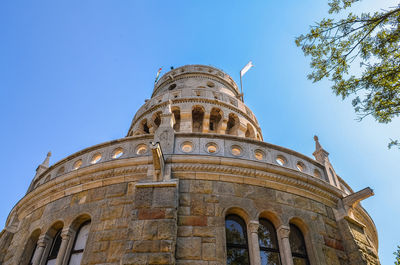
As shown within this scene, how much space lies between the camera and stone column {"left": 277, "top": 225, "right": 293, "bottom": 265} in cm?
612

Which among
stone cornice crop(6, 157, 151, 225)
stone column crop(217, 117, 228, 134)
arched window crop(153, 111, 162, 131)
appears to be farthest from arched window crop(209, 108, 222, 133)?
stone cornice crop(6, 157, 151, 225)

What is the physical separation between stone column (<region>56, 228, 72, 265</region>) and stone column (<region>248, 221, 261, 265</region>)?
164 inches

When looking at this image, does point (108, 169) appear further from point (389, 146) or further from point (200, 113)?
point (200, 113)

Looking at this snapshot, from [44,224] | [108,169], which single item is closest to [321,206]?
[108,169]

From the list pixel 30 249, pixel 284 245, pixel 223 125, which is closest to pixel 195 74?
pixel 223 125

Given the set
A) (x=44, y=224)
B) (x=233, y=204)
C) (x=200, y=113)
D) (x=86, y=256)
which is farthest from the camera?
(x=200, y=113)

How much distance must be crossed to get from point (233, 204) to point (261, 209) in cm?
68

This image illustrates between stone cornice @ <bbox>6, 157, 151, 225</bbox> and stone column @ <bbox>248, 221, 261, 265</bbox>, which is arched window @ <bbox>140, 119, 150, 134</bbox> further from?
stone column @ <bbox>248, 221, 261, 265</bbox>

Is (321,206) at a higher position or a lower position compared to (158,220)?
higher

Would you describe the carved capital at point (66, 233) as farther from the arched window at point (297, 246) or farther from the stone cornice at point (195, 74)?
the stone cornice at point (195, 74)

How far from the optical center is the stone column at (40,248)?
21.8 ft

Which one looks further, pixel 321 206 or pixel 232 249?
pixel 321 206

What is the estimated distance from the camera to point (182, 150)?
7543 mm

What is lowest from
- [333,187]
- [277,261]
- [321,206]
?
[277,261]
